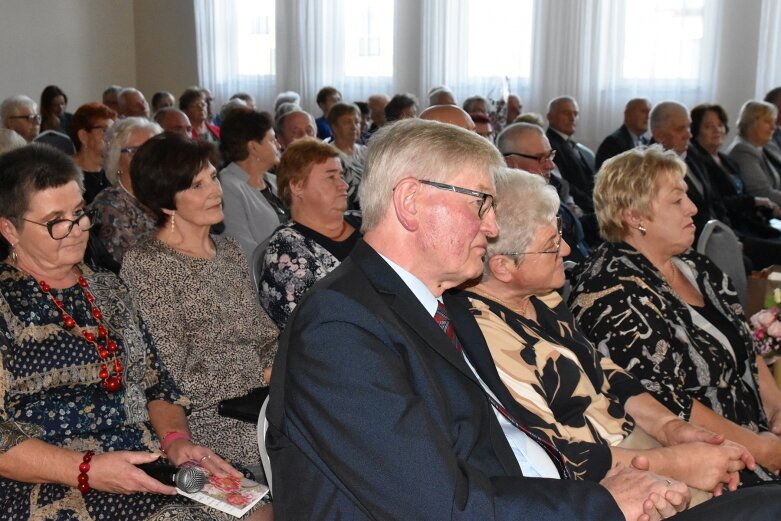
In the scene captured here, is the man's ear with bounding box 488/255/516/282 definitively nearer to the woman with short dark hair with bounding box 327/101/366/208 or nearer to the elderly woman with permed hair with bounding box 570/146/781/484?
the elderly woman with permed hair with bounding box 570/146/781/484

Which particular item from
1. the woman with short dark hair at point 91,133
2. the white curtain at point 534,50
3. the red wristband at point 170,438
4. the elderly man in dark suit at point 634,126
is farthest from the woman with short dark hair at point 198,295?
the white curtain at point 534,50

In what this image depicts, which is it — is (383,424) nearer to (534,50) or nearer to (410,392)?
(410,392)

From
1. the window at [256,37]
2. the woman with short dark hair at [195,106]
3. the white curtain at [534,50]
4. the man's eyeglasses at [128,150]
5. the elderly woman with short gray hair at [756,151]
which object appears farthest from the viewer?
the window at [256,37]

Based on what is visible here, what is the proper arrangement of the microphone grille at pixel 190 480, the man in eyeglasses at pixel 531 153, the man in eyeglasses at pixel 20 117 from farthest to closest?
the man in eyeglasses at pixel 20 117 < the man in eyeglasses at pixel 531 153 < the microphone grille at pixel 190 480

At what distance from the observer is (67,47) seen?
10.6 metres

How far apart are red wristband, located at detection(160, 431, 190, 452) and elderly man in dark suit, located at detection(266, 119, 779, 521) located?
0.67 meters

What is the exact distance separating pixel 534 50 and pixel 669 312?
8.22 metres

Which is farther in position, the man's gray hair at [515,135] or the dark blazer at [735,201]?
the dark blazer at [735,201]

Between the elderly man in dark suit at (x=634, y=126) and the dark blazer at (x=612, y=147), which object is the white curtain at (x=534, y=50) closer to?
the elderly man in dark suit at (x=634, y=126)

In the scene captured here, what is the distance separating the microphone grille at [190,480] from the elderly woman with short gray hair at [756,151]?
6177 mm

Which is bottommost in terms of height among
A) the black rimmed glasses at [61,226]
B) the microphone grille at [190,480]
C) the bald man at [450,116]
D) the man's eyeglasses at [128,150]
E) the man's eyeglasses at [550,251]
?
the microphone grille at [190,480]

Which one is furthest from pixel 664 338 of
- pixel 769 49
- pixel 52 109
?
pixel 769 49

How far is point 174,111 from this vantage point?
6.12 meters

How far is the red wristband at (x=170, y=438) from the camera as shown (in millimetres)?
2291
